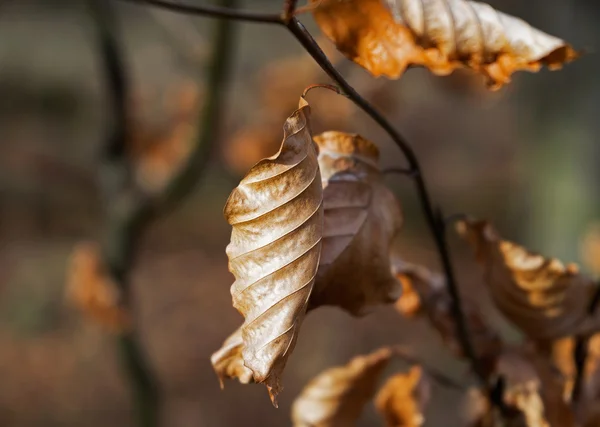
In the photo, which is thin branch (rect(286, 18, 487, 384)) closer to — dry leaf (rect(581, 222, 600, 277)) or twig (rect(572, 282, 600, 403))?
twig (rect(572, 282, 600, 403))

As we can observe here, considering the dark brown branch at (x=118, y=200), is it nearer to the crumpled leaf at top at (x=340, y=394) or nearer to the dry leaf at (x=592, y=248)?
the crumpled leaf at top at (x=340, y=394)

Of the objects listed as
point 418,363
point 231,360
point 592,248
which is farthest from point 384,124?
point 592,248

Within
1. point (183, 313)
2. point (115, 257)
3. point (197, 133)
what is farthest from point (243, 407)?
point (197, 133)

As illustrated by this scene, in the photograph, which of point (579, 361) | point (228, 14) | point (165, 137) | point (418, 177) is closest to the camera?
point (228, 14)

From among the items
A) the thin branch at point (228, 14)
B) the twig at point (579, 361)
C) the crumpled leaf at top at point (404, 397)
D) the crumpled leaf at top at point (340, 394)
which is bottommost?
the twig at point (579, 361)

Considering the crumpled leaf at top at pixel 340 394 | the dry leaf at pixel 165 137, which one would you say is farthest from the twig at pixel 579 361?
the dry leaf at pixel 165 137

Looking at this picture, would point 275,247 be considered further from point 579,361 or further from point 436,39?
point 579,361
